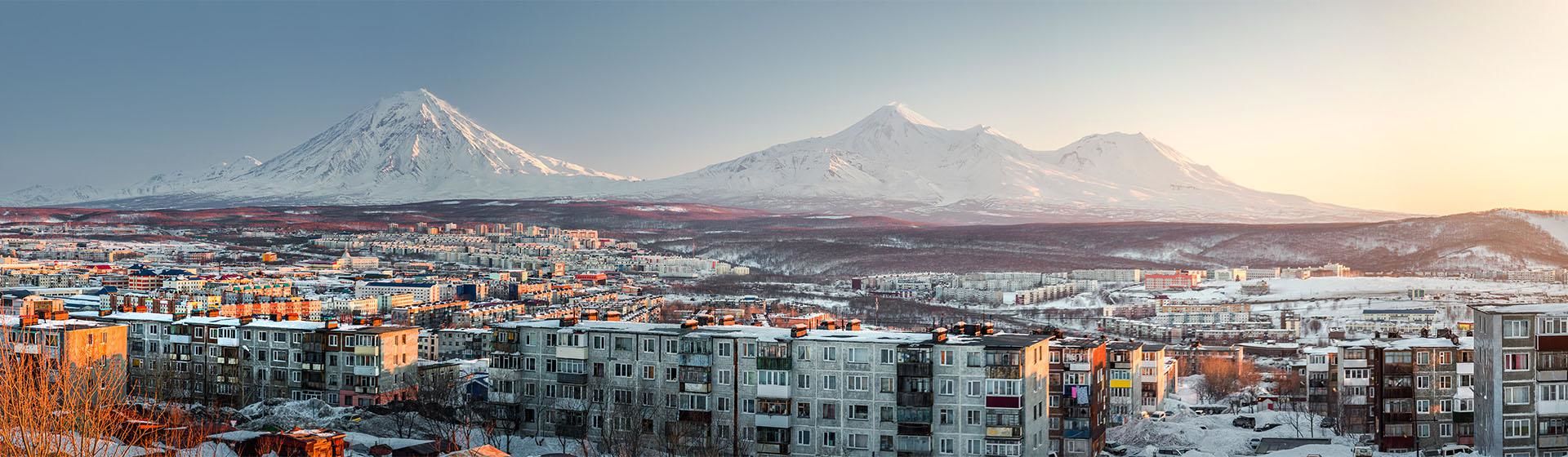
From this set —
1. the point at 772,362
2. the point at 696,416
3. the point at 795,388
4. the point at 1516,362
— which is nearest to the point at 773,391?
the point at 795,388

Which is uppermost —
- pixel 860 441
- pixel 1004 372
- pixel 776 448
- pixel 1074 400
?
pixel 1004 372

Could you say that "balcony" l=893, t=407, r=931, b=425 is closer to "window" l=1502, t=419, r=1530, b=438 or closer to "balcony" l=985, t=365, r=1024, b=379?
"balcony" l=985, t=365, r=1024, b=379

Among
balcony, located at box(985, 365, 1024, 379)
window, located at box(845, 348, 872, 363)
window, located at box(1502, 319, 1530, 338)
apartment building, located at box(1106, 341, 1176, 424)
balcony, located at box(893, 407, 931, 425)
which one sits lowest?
apartment building, located at box(1106, 341, 1176, 424)

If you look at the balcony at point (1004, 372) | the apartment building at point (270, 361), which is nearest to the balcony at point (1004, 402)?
the balcony at point (1004, 372)

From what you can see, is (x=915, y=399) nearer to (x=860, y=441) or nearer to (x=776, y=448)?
(x=860, y=441)

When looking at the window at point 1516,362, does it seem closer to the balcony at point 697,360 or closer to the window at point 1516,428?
the window at point 1516,428

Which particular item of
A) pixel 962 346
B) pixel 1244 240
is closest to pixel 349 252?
pixel 1244 240

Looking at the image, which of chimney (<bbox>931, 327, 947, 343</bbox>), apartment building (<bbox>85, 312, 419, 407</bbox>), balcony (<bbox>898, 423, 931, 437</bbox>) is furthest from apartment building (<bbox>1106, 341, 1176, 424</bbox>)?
apartment building (<bbox>85, 312, 419, 407</bbox>)

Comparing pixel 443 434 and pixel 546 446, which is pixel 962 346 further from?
pixel 443 434
